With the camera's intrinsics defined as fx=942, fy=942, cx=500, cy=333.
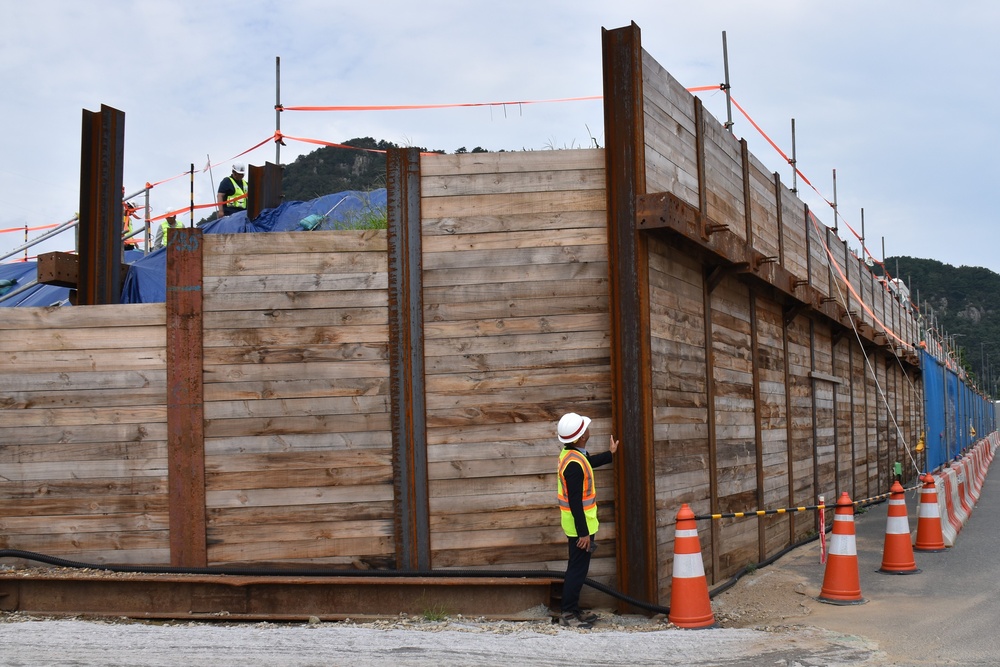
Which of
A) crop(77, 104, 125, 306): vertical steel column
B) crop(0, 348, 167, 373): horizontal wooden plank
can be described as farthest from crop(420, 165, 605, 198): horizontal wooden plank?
crop(77, 104, 125, 306): vertical steel column

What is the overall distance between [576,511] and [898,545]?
4.76 metres

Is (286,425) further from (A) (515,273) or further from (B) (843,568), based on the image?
(B) (843,568)

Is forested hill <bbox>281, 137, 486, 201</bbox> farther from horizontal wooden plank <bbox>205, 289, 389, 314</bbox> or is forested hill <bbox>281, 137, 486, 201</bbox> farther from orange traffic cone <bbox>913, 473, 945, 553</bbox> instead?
horizontal wooden plank <bbox>205, 289, 389, 314</bbox>

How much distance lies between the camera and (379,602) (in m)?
7.10

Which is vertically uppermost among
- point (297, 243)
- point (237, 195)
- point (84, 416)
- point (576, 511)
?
point (237, 195)

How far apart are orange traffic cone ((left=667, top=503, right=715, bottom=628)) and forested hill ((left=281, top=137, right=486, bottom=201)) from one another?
2290cm

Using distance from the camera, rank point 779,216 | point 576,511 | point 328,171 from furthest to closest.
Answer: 1. point 328,171
2. point 779,216
3. point 576,511

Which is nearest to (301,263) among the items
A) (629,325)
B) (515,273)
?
(515,273)

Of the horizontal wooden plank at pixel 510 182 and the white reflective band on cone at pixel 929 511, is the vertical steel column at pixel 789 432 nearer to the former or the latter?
the white reflective band on cone at pixel 929 511

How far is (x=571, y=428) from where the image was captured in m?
7.03

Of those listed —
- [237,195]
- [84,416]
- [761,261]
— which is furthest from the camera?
[237,195]

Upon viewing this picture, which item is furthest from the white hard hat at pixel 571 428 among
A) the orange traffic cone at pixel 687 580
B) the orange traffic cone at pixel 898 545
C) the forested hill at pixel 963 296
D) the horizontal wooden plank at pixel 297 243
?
the forested hill at pixel 963 296

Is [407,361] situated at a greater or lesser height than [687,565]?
greater

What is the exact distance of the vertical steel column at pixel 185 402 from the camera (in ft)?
Result: 24.6
